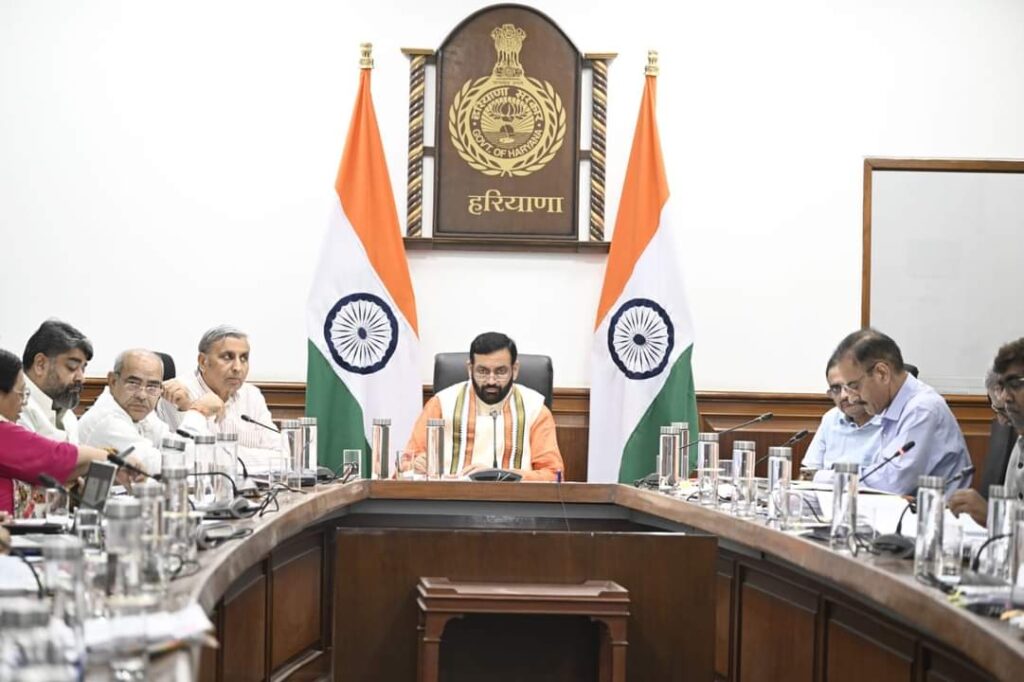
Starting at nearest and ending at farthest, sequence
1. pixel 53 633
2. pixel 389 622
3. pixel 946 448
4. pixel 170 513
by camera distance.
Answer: pixel 53 633 < pixel 170 513 < pixel 389 622 < pixel 946 448

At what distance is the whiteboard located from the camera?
6422 mm

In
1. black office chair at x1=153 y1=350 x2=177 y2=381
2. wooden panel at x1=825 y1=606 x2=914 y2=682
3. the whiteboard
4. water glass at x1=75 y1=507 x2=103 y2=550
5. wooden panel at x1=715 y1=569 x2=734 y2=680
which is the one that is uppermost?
the whiteboard

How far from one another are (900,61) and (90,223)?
4128 mm

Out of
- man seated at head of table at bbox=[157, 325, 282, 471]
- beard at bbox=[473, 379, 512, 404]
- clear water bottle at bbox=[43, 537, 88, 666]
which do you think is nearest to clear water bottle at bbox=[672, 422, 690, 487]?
beard at bbox=[473, 379, 512, 404]

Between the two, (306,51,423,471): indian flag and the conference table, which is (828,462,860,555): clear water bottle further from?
(306,51,423,471): indian flag

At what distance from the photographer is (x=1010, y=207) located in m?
6.45

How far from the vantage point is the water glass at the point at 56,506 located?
121 inches

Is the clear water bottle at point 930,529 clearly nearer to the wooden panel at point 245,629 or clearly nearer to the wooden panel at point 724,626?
the wooden panel at point 724,626

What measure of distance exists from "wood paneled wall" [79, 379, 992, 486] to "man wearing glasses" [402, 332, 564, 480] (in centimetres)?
109

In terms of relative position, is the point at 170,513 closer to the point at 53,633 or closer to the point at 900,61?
the point at 53,633

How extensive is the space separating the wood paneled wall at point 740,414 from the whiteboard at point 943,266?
188mm

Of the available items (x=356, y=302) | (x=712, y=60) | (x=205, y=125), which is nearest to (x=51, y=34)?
(x=205, y=125)

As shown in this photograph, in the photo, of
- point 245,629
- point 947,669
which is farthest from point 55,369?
point 947,669

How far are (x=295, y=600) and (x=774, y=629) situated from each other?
4.64 feet
